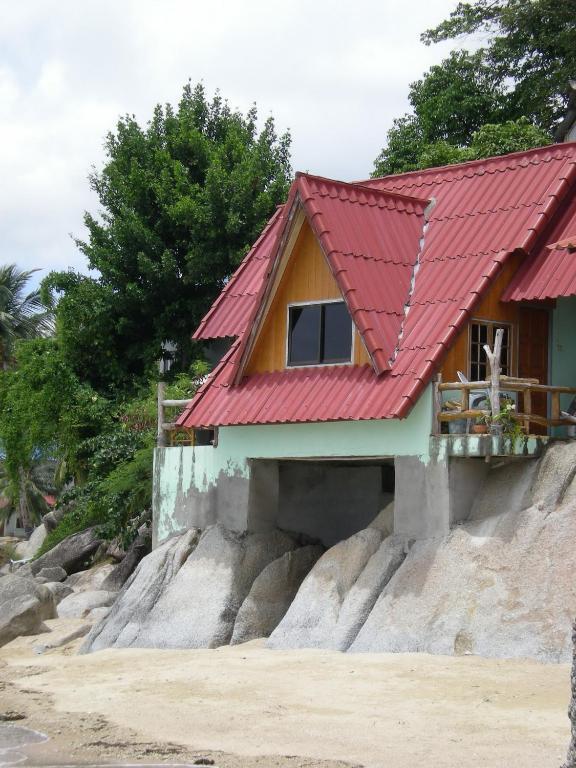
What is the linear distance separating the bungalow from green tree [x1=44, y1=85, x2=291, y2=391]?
369 inches

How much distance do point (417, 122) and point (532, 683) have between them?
2748cm

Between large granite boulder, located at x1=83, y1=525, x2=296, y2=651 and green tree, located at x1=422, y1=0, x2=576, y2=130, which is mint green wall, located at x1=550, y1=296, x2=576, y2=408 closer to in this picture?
large granite boulder, located at x1=83, y1=525, x2=296, y2=651

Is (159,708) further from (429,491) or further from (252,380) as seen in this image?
(252,380)

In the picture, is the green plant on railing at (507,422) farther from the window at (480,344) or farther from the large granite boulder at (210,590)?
the large granite boulder at (210,590)

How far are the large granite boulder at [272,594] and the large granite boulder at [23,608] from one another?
5.20 metres

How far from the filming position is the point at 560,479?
780 inches

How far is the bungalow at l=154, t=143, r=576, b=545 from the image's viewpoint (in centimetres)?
2078

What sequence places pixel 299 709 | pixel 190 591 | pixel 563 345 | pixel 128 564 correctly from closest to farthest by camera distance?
pixel 299 709 → pixel 190 591 → pixel 563 345 → pixel 128 564

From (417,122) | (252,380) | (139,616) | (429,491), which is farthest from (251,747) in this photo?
(417,122)

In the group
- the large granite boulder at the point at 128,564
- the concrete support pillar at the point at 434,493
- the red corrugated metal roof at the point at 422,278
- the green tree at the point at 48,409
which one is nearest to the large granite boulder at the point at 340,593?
the concrete support pillar at the point at 434,493

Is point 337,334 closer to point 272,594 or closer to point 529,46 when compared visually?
point 272,594

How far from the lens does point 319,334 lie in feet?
74.9

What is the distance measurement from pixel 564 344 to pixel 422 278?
277cm

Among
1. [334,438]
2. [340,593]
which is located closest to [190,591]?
[340,593]
